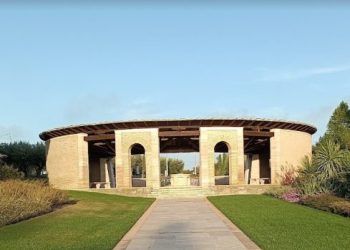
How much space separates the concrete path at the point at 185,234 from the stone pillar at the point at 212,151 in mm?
17710

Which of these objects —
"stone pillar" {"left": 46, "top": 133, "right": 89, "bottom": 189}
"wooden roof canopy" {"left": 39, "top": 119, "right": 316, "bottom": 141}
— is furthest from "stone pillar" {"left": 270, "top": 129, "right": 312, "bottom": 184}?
"stone pillar" {"left": 46, "top": 133, "right": 89, "bottom": 189}

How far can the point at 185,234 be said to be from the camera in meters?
12.7

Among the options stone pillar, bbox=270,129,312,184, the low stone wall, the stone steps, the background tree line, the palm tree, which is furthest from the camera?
stone pillar, bbox=270,129,312,184

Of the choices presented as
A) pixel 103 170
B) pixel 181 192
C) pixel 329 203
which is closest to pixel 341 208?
pixel 329 203

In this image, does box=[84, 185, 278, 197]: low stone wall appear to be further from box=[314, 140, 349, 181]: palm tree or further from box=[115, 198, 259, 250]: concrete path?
box=[115, 198, 259, 250]: concrete path

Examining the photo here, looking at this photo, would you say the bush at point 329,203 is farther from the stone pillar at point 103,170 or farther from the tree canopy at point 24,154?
the tree canopy at point 24,154

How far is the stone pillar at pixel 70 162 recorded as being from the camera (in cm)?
3734

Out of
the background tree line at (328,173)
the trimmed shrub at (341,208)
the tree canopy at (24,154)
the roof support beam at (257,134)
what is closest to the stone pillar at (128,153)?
the roof support beam at (257,134)

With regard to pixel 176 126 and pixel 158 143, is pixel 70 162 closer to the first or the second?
pixel 158 143

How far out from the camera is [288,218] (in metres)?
16.0

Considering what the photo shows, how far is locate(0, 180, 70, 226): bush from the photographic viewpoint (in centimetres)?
1605

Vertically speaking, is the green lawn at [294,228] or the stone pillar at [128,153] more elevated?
the stone pillar at [128,153]

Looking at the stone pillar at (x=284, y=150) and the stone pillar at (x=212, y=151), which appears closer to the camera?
the stone pillar at (x=212, y=151)

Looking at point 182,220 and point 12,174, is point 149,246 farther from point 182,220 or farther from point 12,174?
point 12,174
